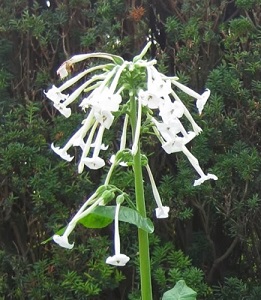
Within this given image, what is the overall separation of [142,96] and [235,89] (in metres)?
2.29

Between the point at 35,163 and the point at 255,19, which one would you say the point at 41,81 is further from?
the point at 255,19

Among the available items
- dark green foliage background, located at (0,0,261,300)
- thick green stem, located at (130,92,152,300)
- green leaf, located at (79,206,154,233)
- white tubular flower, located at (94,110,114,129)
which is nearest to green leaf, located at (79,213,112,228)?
green leaf, located at (79,206,154,233)

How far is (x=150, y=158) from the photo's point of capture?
3898 mm

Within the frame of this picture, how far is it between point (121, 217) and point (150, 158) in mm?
2295

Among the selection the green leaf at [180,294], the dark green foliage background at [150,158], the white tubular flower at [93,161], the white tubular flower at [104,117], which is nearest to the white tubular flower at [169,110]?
the white tubular flower at [104,117]

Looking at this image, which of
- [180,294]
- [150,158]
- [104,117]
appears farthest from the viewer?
[150,158]

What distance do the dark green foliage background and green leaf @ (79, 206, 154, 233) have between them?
1.87 m

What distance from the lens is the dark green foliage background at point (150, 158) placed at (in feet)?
12.0

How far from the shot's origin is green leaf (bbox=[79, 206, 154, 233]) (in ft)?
5.20

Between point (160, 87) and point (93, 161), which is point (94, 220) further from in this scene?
point (160, 87)

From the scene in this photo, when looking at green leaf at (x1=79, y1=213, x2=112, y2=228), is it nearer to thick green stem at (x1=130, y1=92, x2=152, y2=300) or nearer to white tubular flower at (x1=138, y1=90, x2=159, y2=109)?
thick green stem at (x1=130, y1=92, x2=152, y2=300)

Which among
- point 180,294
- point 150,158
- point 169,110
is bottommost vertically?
point 150,158

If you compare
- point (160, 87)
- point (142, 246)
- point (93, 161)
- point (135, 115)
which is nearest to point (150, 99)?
point (160, 87)

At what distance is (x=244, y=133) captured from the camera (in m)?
3.82
